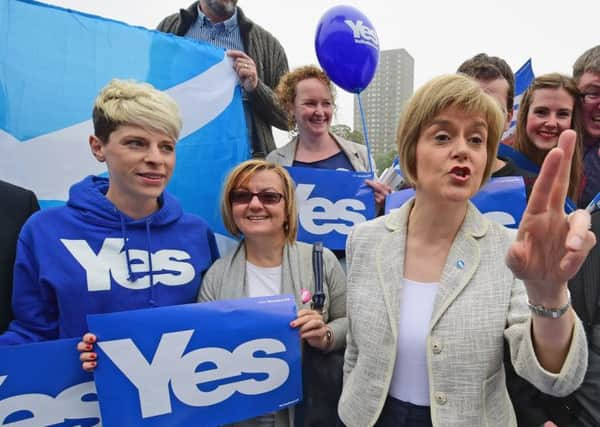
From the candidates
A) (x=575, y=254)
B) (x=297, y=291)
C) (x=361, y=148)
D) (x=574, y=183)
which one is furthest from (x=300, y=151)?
(x=575, y=254)

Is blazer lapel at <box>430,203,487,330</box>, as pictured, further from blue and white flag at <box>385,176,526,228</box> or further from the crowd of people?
blue and white flag at <box>385,176,526,228</box>

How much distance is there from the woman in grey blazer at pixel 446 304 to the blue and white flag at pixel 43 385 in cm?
121

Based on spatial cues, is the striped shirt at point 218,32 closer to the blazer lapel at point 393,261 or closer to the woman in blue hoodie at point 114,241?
the woman in blue hoodie at point 114,241

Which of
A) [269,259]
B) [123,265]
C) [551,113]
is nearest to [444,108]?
[269,259]

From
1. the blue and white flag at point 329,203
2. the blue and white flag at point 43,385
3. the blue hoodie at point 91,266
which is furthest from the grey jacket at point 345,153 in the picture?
the blue and white flag at point 43,385

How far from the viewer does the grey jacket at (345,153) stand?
→ 3.26 m

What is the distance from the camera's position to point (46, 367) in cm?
177

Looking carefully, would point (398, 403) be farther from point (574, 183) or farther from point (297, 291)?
point (574, 183)

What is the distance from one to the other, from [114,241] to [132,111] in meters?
0.66

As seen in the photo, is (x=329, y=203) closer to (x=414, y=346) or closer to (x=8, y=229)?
(x=414, y=346)

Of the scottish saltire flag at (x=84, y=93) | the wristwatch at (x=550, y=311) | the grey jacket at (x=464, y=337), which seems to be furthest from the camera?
the scottish saltire flag at (x=84, y=93)

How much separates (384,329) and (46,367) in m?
1.47

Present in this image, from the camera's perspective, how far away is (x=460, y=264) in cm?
146

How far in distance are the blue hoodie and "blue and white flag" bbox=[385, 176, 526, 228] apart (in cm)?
167
